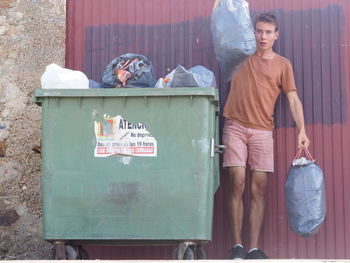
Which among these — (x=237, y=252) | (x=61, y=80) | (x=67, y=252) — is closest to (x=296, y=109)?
(x=237, y=252)

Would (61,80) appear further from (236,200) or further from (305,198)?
(305,198)

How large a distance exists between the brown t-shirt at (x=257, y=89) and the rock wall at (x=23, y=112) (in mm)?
1553

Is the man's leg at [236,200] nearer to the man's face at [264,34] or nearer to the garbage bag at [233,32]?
the garbage bag at [233,32]

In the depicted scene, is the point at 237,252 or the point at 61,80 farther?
the point at 237,252

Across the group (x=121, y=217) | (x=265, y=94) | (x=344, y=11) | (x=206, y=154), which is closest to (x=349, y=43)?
(x=344, y=11)

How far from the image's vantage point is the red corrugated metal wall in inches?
273

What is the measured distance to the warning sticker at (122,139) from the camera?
600 centimetres

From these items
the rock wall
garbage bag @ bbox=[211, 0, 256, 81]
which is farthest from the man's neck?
the rock wall

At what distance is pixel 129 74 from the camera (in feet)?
21.2

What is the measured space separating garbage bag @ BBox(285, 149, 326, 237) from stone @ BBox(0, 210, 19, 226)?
2.24 meters

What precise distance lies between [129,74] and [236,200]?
1.24 meters

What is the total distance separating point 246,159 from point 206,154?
2.71 feet

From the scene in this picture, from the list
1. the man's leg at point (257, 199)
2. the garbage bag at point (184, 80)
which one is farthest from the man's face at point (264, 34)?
the man's leg at point (257, 199)

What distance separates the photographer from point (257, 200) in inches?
264
